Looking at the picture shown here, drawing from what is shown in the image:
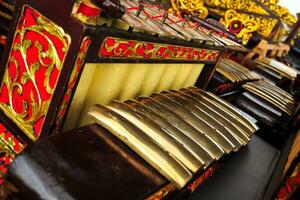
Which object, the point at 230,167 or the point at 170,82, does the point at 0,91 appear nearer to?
the point at 170,82

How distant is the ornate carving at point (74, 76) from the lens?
106 centimetres

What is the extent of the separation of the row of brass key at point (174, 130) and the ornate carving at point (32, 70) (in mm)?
241

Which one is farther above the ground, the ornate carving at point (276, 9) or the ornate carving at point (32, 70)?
the ornate carving at point (276, 9)

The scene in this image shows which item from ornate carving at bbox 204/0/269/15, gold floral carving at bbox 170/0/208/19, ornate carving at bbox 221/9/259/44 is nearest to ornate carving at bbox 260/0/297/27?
ornate carving at bbox 204/0/269/15

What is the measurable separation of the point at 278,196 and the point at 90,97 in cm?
107

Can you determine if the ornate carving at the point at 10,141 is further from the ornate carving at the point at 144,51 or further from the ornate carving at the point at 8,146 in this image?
the ornate carving at the point at 144,51

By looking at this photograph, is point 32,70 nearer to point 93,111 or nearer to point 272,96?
point 93,111

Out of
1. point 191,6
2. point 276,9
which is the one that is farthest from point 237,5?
point 191,6

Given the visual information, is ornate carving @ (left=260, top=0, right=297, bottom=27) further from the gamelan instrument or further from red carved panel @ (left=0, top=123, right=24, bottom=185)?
red carved panel @ (left=0, top=123, right=24, bottom=185)

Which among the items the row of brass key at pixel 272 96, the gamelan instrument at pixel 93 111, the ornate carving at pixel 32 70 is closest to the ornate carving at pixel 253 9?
the row of brass key at pixel 272 96

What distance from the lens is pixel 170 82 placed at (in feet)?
6.87

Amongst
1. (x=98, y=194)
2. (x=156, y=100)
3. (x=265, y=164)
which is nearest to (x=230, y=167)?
(x=265, y=164)

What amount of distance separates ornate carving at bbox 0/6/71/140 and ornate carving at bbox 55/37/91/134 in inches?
2.5

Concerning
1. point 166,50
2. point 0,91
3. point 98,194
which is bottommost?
point 0,91
